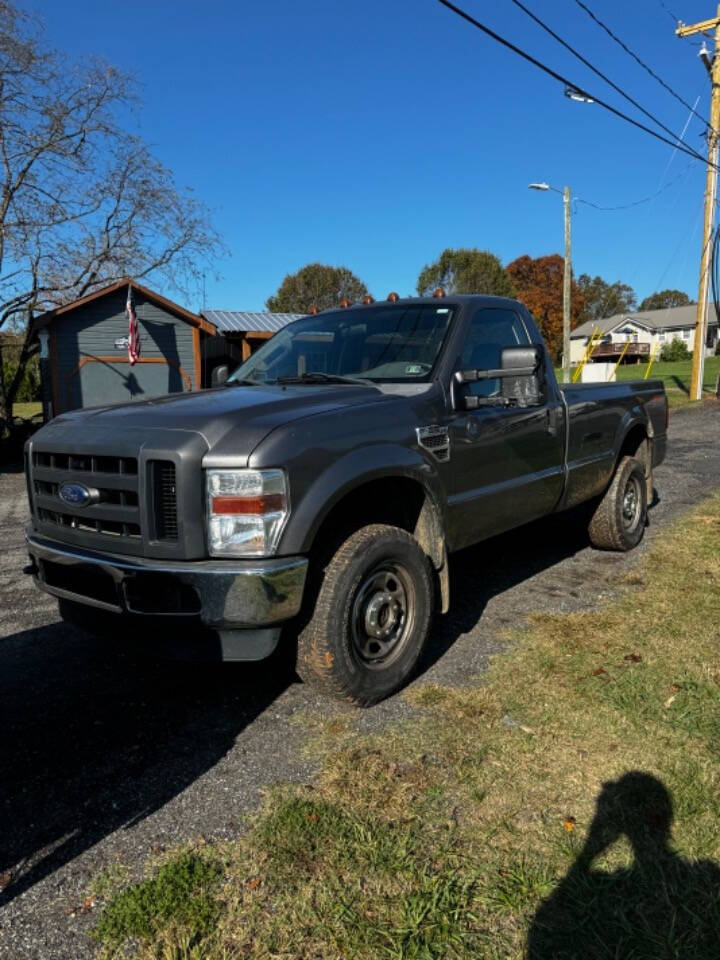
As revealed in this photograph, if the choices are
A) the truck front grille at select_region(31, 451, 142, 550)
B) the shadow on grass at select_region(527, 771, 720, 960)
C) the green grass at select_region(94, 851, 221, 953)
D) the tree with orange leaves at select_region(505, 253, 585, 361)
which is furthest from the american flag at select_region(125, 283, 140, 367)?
the tree with orange leaves at select_region(505, 253, 585, 361)

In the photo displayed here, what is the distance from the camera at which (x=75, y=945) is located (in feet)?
6.58

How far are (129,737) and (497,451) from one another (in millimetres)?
2497

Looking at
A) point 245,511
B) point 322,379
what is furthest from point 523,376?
point 245,511

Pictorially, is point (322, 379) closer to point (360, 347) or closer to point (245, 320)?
point (360, 347)

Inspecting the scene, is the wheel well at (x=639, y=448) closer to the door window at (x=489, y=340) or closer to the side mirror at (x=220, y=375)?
the door window at (x=489, y=340)

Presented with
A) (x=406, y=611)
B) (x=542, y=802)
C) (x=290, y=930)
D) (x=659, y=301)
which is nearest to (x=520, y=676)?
(x=406, y=611)

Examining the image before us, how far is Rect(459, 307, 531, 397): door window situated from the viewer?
4148mm

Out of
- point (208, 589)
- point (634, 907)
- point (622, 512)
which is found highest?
point (208, 589)

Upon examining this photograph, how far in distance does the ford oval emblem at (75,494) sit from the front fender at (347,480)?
0.95m

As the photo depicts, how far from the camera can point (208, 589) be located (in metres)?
2.78

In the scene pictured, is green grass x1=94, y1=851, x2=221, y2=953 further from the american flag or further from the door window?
the american flag

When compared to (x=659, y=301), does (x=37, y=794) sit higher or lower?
lower

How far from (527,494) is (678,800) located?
225 cm

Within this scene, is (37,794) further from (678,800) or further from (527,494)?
(527,494)
